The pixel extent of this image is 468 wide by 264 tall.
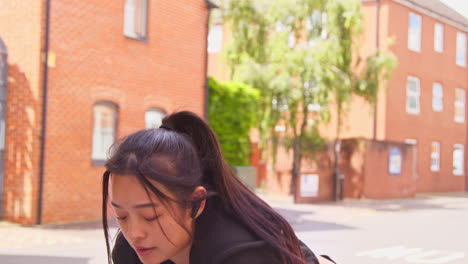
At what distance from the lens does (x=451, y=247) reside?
10812 millimetres

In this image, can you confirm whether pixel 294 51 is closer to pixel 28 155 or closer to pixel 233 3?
pixel 233 3

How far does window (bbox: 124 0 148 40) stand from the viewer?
46.8 feet

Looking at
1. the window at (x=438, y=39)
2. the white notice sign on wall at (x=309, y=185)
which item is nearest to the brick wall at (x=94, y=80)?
the white notice sign on wall at (x=309, y=185)

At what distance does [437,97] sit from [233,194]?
94.8ft

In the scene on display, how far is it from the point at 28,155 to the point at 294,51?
1015 cm

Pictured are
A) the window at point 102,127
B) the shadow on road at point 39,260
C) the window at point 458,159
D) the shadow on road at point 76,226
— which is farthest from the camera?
the window at point 458,159

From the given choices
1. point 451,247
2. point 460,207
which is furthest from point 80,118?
point 460,207

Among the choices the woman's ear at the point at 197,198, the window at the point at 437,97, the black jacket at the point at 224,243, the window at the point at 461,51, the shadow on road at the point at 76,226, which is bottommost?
the shadow on road at the point at 76,226

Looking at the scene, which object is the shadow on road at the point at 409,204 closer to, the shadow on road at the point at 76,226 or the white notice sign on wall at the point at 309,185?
the white notice sign on wall at the point at 309,185

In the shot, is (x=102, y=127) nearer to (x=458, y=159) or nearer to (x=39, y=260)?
(x=39, y=260)

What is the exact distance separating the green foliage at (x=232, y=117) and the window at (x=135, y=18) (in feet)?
8.70

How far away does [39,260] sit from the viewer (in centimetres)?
848

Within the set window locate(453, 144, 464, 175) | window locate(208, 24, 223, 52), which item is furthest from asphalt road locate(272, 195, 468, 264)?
window locate(208, 24, 223, 52)

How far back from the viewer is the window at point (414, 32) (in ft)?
85.5
